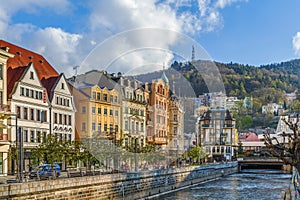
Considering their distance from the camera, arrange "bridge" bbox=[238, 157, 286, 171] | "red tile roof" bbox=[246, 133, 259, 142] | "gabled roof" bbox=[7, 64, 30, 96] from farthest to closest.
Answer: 1. "red tile roof" bbox=[246, 133, 259, 142]
2. "bridge" bbox=[238, 157, 286, 171]
3. "gabled roof" bbox=[7, 64, 30, 96]

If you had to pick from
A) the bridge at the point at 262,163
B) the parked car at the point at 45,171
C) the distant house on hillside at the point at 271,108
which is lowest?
the bridge at the point at 262,163

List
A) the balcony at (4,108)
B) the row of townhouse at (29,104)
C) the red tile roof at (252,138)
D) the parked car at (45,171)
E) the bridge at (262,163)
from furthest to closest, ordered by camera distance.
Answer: the red tile roof at (252,138)
the bridge at (262,163)
the row of townhouse at (29,104)
the balcony at (4,108)
the parked car at (45,171)

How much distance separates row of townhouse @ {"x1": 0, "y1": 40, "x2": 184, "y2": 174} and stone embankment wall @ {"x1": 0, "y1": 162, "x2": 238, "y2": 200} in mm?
3221

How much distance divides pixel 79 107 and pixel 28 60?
45.5 ft

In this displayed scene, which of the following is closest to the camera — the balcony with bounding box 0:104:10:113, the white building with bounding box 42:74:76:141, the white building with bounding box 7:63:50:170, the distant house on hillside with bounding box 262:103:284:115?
the balcony with bounding box 0:104:10:113

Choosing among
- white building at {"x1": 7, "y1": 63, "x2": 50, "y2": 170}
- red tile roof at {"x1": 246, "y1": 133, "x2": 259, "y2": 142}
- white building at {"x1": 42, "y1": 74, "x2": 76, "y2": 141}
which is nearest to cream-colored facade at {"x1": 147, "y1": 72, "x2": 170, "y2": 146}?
white building at {"x1": 7, "y1": 63, "x2": 50, "y2": 170}

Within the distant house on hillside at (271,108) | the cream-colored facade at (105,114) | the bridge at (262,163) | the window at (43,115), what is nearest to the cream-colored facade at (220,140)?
the bridge at (262,163)

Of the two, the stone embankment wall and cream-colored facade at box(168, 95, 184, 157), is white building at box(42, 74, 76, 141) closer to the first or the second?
the stone embankment wall

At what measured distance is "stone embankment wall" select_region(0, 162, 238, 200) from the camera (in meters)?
21.9

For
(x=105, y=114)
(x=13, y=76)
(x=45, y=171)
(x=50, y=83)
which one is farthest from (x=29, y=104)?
(x=105, y=114)

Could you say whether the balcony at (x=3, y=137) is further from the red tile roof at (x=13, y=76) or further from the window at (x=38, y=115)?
the window at (x=38, y=115)

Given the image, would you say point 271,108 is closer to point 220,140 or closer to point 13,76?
point 220,140

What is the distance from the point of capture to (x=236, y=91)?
151875 mm

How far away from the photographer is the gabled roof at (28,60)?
141 feet
